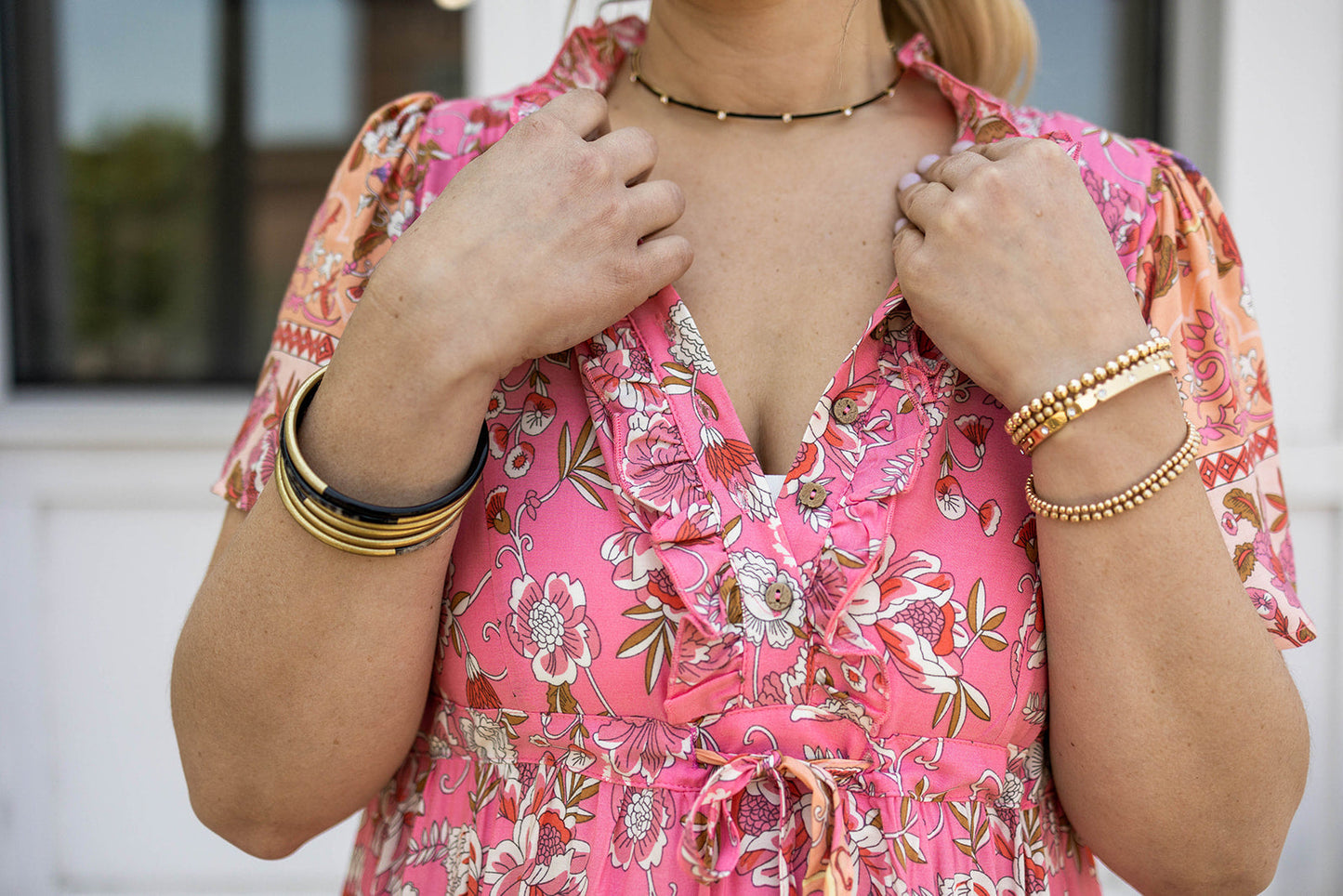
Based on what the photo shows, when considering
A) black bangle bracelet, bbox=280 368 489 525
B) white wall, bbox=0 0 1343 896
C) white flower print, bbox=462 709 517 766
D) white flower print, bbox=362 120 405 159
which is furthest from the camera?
white wall, bbox=0 0 1343 896

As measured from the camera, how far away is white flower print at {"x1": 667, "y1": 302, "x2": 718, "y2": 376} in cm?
79

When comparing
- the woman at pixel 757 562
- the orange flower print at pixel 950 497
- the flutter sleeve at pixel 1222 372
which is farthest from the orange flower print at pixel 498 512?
the flutter sleeve at pixel 1222 372

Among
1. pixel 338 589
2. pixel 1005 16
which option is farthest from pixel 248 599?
pixel 1005 16

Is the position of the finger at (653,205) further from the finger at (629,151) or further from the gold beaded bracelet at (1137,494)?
the gold beaded bracelet at (1137,494)

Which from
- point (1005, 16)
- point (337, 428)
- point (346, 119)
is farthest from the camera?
point (346, 119)

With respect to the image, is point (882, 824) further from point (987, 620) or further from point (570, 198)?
point (570, 198)

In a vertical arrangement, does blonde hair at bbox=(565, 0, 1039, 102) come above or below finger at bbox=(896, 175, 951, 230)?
above

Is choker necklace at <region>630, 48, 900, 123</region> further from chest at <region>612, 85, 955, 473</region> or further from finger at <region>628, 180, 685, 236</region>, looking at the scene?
finger at <region>628, 180, 685, 236</region>

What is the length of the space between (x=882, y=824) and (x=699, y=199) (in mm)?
563

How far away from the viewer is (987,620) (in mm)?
754

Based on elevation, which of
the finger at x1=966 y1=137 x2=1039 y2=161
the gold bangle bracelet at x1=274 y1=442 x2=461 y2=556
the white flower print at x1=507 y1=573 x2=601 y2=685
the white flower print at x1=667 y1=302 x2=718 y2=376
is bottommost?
the white flower print at x1=507 y1=573 x2=601 y2=685

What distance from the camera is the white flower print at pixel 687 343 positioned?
2.59 feet

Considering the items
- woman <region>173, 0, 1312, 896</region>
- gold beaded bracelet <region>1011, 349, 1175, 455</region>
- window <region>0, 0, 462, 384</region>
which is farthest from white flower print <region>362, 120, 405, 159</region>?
window <region>0, 0, 462, 384</region>

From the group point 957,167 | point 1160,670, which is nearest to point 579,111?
point 957,167
